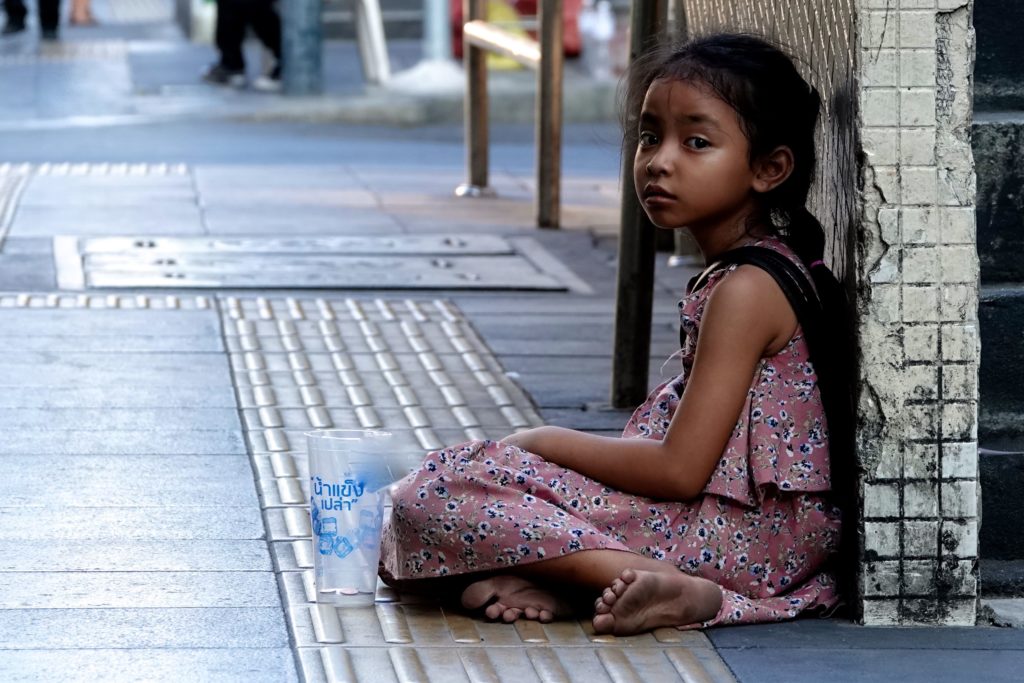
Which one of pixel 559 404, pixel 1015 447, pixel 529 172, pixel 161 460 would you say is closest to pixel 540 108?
pixel 529 172

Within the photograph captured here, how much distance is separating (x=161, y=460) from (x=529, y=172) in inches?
244

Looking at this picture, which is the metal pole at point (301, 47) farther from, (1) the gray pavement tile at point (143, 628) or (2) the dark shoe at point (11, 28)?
(1) the gray pavement tile at point (143, 628)

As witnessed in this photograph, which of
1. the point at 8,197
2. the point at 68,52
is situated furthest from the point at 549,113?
the point at 68,52

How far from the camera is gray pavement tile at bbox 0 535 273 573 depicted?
3309mm

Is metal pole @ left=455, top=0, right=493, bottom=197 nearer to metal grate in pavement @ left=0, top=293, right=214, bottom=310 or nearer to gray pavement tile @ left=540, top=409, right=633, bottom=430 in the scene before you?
metal grate in pavement @ left=0, top=293, right=214, bottom=310

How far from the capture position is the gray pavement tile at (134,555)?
10.9ft

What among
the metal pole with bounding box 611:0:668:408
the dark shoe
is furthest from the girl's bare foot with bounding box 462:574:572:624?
the dark shoe

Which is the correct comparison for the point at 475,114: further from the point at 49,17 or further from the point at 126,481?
the point at 49,17

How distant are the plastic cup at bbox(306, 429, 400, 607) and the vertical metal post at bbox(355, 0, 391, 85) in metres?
10.9

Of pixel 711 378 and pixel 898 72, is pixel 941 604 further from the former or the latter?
pixel 898 72

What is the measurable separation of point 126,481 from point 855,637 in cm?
158

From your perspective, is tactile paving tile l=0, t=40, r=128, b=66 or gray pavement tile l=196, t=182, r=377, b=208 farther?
tactile paving tile l=0, t=40, r=128, b=66

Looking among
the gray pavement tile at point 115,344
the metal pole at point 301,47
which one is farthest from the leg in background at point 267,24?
the gray pavement tile at point 115,344

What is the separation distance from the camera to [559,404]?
185 inches
